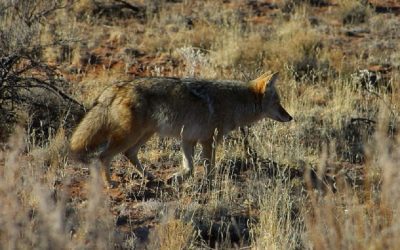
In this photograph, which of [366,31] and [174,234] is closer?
[174,234]

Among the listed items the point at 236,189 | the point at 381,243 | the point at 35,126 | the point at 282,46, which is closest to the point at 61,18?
the point at 282,46

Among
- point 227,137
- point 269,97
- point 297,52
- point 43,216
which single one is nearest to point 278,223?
point 43,216

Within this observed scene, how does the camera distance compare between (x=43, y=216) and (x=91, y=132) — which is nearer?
(x=43, y=216)

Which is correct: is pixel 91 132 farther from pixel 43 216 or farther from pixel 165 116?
pixel 43 216

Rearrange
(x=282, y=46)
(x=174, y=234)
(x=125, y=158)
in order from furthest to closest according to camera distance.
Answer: (x=282, y=46) → (x=125, y=158) → (x=174, y=234)

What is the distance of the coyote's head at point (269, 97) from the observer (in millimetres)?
→ 8664

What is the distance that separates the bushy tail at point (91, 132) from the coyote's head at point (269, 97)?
6.95 ft

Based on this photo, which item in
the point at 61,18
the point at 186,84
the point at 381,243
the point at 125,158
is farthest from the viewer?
the point at 61,18

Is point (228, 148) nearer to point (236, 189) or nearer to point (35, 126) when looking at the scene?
point (236, 189)

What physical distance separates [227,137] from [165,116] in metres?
1.69

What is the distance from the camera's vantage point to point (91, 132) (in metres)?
7.41

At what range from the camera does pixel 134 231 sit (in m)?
6.21

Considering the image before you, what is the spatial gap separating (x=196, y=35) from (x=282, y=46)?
68.9 inches

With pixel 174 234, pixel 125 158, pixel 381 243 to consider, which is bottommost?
pixel 125 158
